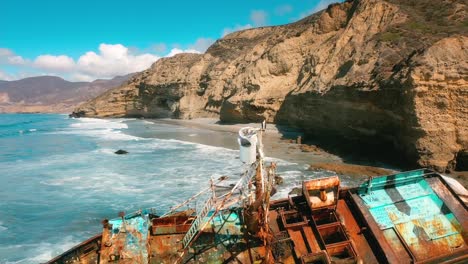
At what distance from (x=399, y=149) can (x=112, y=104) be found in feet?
295

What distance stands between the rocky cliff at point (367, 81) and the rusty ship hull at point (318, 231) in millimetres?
12480

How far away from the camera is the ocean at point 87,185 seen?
1480 centimetres

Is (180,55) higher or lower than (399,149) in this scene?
higher

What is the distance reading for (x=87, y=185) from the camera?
73.7ft

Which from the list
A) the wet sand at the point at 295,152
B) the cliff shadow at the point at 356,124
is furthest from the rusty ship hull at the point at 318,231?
the cliff shadow at the point at 356,124

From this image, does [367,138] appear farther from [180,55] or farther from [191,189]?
[180,55]

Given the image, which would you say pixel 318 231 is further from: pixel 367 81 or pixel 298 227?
pixel 367 81

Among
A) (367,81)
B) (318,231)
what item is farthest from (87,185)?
(367,81)

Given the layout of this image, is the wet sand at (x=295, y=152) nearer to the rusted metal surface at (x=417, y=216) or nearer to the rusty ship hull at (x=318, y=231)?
the rusted metal surface at (x=417, y=216)

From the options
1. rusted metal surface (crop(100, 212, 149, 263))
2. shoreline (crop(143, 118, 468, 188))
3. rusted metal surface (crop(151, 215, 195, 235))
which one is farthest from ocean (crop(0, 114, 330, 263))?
rusted metal surface (crop(151, 215, 195, 235))

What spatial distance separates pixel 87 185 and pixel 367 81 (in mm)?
23169

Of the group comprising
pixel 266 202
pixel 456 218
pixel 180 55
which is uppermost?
pixel 180 55

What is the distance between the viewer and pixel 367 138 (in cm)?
2972

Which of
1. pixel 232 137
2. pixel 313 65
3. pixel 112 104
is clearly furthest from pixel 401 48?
pixel 112 104
